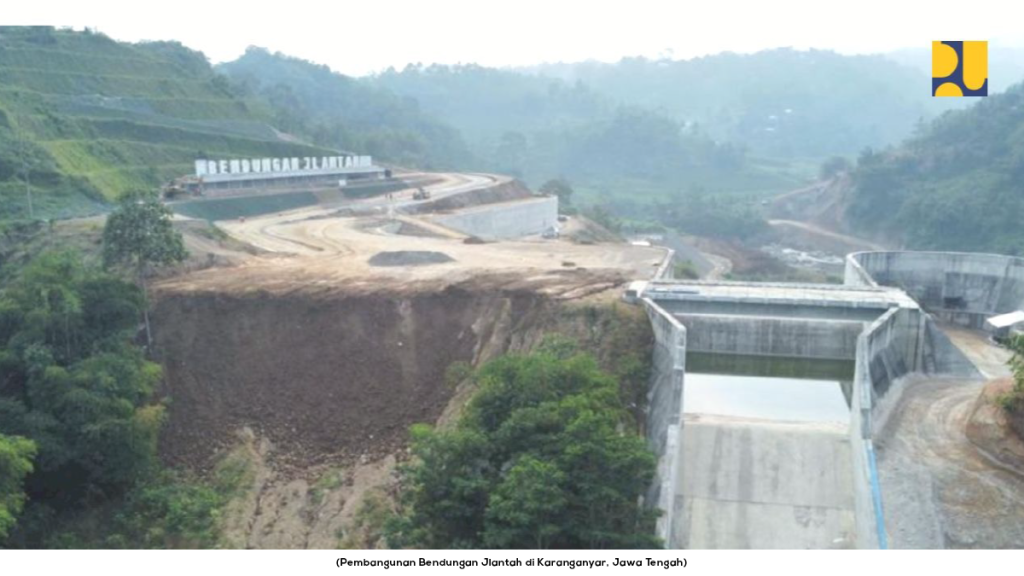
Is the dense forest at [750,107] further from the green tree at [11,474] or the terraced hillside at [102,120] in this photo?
the green tree at [11,474]

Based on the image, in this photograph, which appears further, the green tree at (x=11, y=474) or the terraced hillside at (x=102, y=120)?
the terraced hillside at (x=102, y=120)

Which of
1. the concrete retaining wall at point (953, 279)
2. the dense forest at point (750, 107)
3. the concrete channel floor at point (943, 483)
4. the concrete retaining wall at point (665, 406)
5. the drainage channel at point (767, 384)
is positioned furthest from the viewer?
the dense forest at point (750, 107)

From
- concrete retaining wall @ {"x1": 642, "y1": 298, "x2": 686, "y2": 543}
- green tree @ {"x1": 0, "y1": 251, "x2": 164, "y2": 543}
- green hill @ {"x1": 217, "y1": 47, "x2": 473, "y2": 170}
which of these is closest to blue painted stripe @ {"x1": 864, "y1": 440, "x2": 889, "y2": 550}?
concrete retaining wall @ {"x1": 642, "y1": 298, "x2": 686, "y2": 543}

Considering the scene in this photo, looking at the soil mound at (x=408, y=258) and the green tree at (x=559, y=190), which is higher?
the green tree at (x=559, y=190)

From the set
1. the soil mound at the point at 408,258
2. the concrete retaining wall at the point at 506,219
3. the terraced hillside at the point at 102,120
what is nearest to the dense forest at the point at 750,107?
the terraced hillside at the point at 102,120

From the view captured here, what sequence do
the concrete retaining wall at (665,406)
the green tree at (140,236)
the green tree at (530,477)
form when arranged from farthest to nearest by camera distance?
1. the green tree at (140,236)
2. the concrete retaining wall at (665,406)
3. the green tree at (530,477)

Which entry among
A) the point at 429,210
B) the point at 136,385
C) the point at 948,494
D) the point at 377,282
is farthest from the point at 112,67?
the point at 948,494

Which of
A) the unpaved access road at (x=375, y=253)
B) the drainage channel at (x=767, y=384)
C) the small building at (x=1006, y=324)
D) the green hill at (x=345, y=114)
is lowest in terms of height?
the drainage channel at (x=767, y=384)

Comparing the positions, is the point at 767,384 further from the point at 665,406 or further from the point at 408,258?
the point at 408,258
